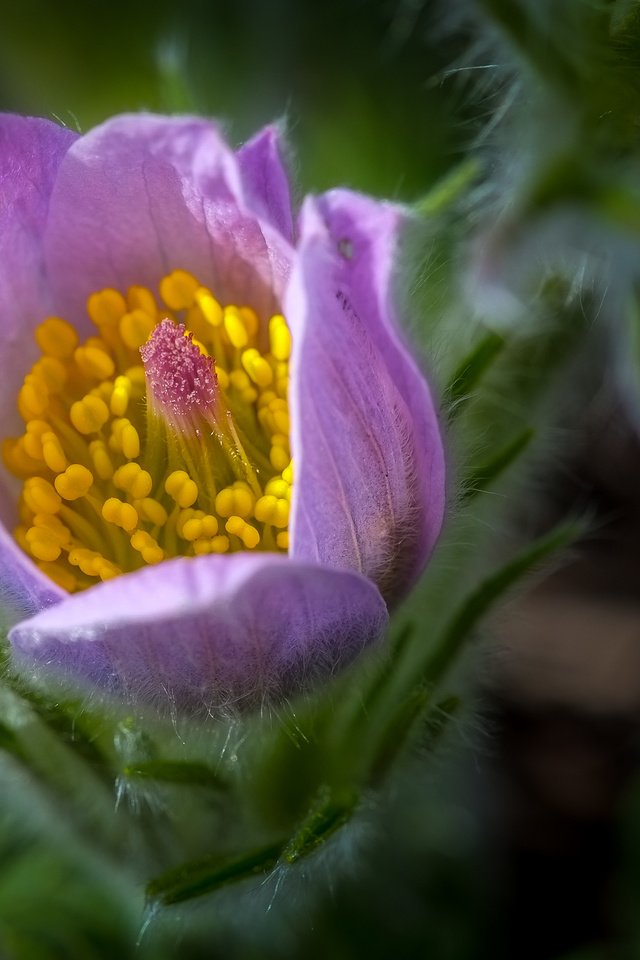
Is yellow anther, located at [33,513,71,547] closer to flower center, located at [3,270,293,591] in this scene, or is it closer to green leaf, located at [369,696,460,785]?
flower center, located at [3,270,293,591]

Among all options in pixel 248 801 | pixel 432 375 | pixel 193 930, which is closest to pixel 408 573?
pixel 432 375

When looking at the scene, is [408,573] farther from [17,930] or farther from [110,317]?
[17,930]

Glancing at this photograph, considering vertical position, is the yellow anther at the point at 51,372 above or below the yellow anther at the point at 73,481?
above

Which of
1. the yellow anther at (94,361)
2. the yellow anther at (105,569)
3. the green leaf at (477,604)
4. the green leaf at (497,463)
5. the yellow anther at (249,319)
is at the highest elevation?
the yellow anther at (94,361)

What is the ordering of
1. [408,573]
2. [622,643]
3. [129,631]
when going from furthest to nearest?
[622,643] → [408,573] → [129,631]

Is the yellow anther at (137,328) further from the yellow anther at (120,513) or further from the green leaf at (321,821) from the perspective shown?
the green leaf at (321,821)

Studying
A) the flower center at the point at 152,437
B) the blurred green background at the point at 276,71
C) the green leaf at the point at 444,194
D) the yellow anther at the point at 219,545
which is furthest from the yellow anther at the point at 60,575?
the blurred green background at the point at 276,71
